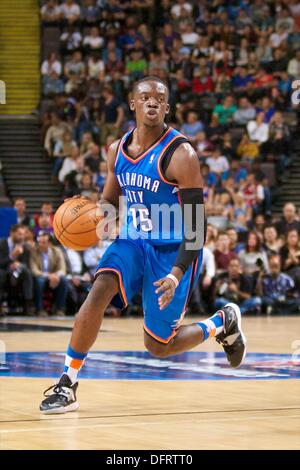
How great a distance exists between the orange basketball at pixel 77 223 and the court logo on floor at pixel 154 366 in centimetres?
135

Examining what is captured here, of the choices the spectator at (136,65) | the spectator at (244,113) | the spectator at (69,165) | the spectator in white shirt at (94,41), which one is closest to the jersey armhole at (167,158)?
the spectator at (69,165)

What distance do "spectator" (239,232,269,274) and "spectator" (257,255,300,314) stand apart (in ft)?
0.37

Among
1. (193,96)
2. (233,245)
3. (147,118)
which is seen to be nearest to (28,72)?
(193,96)

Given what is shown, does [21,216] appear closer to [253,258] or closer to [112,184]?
[253,258]

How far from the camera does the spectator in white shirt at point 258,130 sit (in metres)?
17.3

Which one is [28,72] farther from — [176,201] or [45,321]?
[176,201]

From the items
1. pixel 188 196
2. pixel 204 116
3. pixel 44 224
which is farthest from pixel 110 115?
pixel 188 196

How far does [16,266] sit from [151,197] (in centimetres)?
751

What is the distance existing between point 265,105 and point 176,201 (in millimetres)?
11967

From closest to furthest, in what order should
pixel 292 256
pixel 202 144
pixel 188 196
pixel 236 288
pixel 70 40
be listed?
pixel 188 196 → pixel 236 288 → pixel 292 256 → pixel 202 144 → pixel 70 40

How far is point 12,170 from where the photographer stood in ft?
58.3

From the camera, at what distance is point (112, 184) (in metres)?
6.21

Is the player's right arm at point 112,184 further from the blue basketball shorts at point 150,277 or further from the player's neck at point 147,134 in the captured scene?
the blue basketball shorts at point 150,277

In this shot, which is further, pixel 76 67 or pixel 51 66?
pixel 51 66
